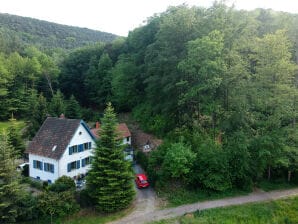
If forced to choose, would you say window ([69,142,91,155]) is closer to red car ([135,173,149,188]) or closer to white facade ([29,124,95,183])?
white facade ([29,124,95,183])

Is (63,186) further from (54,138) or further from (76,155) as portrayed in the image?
(54,138)

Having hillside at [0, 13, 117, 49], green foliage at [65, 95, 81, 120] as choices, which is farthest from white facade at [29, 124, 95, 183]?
hillside at [0, 13, 117, 49]

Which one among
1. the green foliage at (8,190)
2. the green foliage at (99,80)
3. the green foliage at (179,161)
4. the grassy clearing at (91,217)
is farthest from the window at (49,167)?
the green foliage at (99,80)

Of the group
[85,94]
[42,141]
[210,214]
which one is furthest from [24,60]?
[210,214]

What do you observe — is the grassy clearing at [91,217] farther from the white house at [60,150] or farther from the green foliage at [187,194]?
the white house at [60,150]

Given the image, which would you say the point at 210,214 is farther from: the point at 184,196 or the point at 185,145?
the point at 185,145

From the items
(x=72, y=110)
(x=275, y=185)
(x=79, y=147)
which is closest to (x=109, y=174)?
(x=79, y=147)

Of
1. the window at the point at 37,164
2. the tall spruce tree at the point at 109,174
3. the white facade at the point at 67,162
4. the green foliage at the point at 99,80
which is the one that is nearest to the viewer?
the tall spruce tree at the point at 109,174
